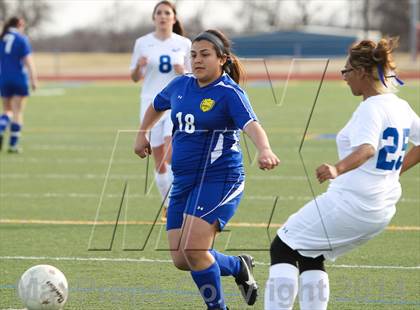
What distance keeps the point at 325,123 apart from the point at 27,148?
257 inches

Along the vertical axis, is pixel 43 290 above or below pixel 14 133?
above

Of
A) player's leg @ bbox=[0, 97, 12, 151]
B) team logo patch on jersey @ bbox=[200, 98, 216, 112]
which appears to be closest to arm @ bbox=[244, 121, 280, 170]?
team logo patch on jersey @ bbox=[200, 98, 216, 112]

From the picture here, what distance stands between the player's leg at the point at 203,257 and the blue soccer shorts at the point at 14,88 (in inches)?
416

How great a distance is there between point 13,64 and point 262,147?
1123cm

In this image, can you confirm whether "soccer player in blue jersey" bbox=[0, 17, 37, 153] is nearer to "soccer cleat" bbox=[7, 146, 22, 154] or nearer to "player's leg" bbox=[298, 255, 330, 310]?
"soccer cleat" bbox=[7, 146, 22, 154]

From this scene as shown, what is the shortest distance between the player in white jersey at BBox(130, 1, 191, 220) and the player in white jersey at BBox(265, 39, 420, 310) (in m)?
4.62

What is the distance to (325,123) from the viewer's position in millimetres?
19938

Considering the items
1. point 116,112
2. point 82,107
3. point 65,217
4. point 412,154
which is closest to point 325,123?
point 116,112

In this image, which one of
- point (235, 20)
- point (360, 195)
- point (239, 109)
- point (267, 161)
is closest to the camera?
point (360, 195)

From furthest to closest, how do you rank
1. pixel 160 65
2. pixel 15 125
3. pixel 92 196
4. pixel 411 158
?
pixel 15 125 → pixel 92 196 → pixel 160 65 → pixel 411 158

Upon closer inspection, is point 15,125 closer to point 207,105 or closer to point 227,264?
point 227,264

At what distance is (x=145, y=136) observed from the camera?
6281 mm

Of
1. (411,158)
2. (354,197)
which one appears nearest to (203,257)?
(354,197)

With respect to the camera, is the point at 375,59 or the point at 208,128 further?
the point at 208,128
